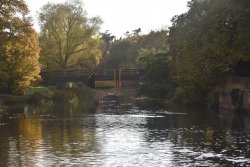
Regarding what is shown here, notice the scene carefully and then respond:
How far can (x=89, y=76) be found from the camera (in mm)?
98812

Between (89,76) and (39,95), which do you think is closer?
(39,95)

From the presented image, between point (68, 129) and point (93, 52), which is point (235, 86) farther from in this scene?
point (93, 52)

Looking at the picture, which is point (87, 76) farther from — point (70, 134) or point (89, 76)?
point (70, 134)

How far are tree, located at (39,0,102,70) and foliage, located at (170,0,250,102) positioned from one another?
111ft

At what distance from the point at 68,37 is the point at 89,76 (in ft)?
34.0

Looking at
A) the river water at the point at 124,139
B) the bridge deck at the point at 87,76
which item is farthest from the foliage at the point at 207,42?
the bridge deck at the point at 87,76

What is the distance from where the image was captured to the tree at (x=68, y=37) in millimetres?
101062

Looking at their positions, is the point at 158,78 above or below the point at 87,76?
below

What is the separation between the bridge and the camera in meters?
95.1

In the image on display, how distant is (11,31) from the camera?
69.2 m

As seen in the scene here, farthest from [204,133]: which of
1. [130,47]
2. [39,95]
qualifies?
[130,47]

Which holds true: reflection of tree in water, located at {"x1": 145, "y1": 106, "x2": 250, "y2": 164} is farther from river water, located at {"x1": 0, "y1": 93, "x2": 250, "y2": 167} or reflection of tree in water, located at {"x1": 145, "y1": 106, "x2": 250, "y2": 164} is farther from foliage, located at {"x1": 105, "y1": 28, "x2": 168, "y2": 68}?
foliage, located at {"x1": 105, "y1": 28, "x2": 168, "y2": 68}

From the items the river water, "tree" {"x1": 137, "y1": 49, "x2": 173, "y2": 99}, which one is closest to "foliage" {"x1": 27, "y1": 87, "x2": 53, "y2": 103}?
"tree" {"x1": 137, "y1": 49, "x2": 173, "y2": 99}

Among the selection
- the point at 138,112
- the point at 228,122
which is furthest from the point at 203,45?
the point at 228,122
